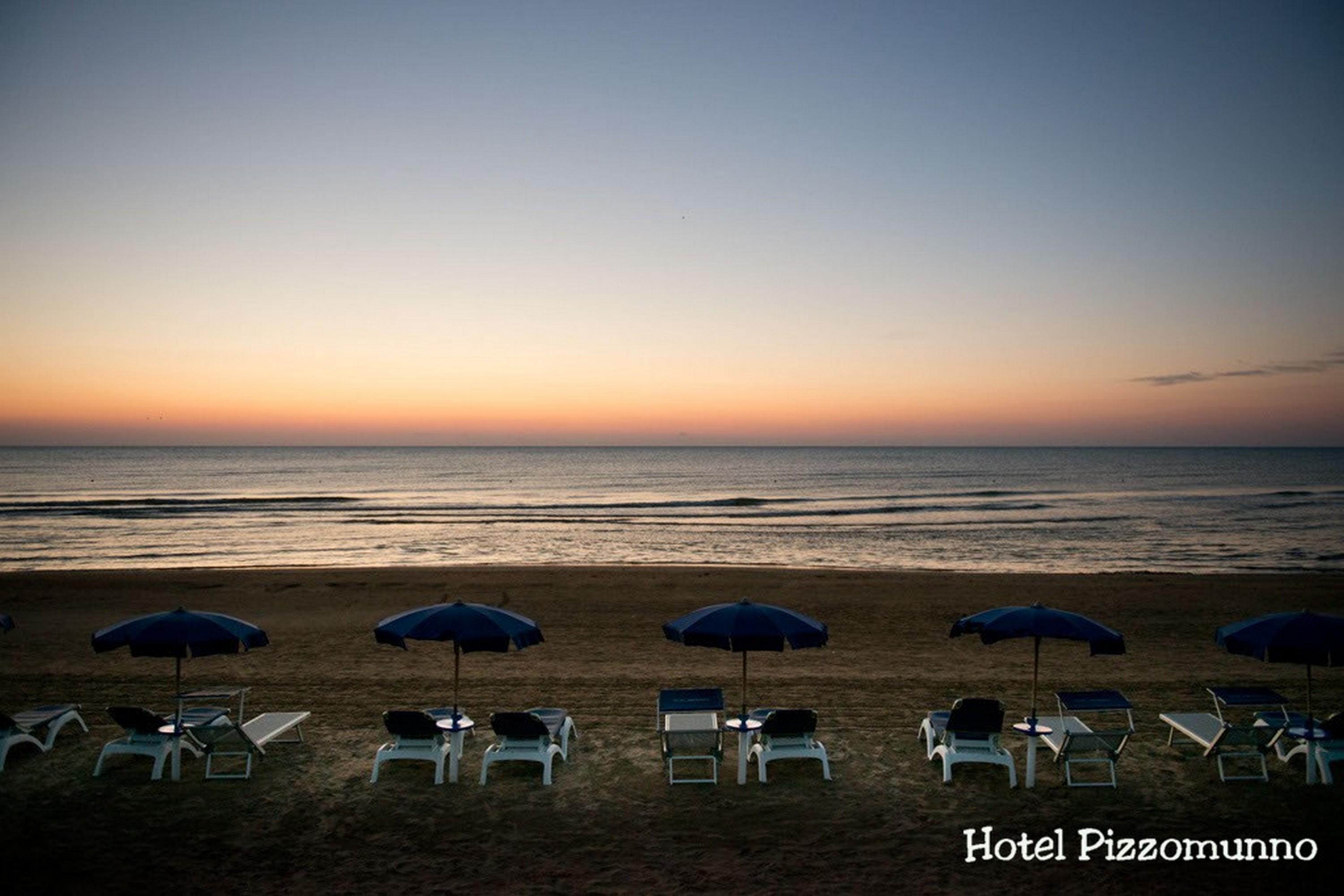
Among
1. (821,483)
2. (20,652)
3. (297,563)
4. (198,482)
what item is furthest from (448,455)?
(20,652)

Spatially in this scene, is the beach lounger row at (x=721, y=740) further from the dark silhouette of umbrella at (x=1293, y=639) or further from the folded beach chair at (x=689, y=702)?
the dark silhouette of umbrella at (x=1293, y=639)

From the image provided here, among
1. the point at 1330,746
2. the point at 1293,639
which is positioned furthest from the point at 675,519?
the point at 1293,639

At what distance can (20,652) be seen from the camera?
13.4 m

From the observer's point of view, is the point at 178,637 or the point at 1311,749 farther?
the point at 1311,749

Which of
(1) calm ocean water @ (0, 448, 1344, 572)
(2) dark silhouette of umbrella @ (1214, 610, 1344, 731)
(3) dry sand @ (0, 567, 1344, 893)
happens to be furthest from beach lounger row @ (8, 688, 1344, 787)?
(1) calm ocean water @ (0, 448, 1344, 572)

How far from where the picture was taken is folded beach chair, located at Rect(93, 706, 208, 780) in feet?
26.0

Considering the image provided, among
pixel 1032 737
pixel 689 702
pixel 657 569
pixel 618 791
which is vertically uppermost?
pixel 689 702

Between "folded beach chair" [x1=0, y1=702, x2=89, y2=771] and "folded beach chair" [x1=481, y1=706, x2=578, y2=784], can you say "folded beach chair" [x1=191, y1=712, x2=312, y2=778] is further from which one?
"folded beach chair" [x1=481, y1=706, x2=578, y2=784]

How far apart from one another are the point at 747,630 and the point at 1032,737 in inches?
121

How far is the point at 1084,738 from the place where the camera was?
7.91 metres

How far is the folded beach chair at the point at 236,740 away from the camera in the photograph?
797 cm

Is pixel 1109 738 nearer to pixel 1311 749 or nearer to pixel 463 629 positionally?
pixel 1311 749

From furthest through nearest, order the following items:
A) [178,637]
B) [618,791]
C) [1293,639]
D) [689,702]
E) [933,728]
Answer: [689,702], [933,728], [618,791], [178,637], [1293,639]

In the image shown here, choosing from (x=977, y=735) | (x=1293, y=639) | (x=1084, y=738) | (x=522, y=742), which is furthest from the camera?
(x=522, y=742)
